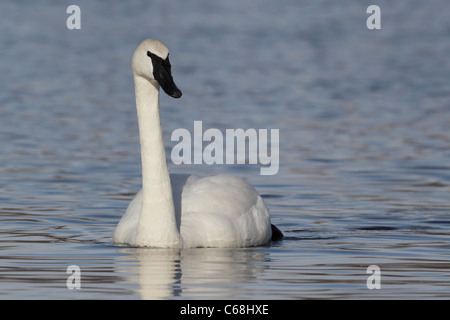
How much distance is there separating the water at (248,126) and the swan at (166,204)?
8.0 inches

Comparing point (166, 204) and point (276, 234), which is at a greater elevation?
point (166, 204)

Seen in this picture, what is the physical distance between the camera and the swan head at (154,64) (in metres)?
11.1

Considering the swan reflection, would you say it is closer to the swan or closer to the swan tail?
the swan

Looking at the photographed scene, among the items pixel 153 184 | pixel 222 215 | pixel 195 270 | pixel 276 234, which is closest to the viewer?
pixel 195 270

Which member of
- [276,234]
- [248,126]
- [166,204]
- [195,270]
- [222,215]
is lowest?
[195,270]

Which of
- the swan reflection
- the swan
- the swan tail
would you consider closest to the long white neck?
the swan

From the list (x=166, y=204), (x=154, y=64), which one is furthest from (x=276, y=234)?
(x=154, y=64)

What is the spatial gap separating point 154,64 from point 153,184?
3.93 feet

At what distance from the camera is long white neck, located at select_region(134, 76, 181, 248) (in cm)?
1123

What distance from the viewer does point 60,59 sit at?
31.4m

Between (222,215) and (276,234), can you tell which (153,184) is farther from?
(276,234)

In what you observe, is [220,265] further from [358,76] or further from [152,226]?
[358,76]

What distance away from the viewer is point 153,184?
11.4m

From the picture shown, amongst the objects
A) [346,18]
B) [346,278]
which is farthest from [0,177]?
[346,18]
